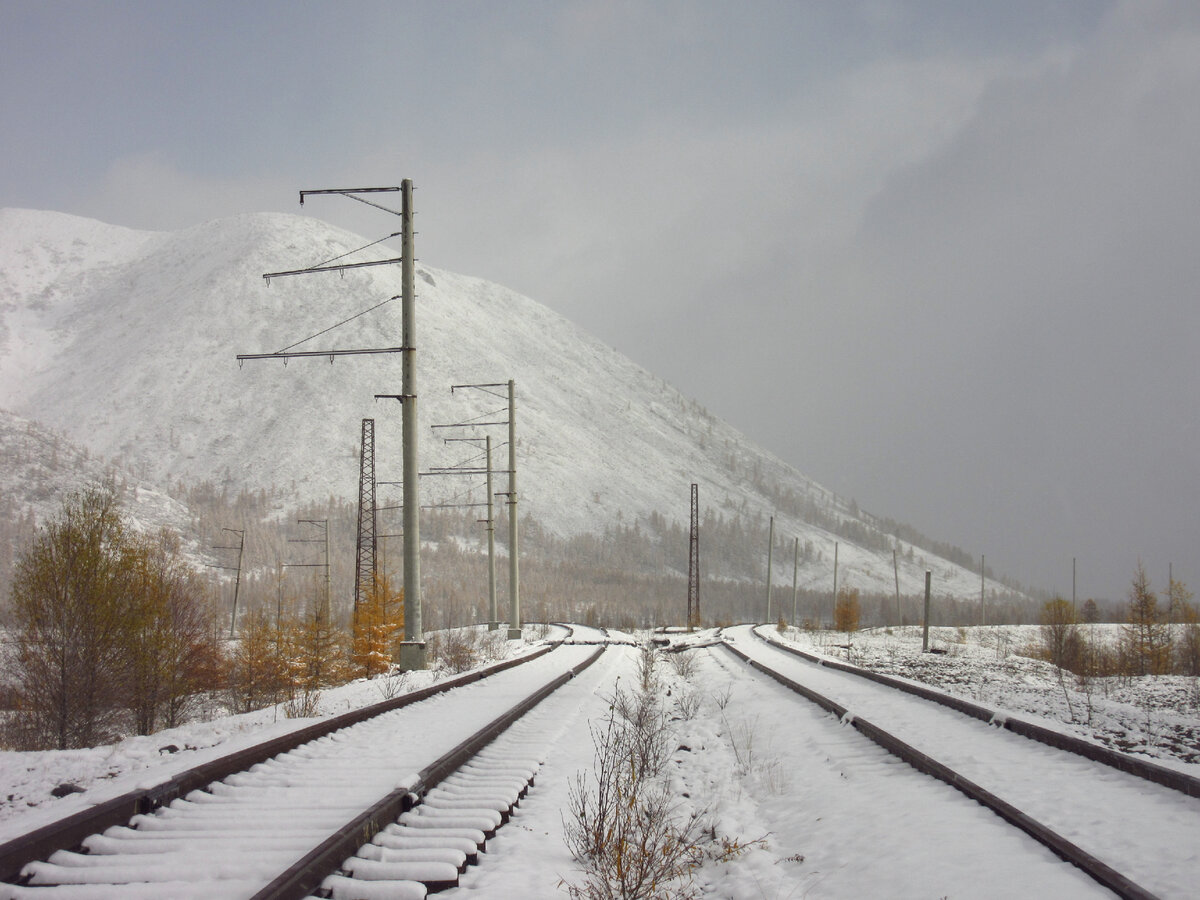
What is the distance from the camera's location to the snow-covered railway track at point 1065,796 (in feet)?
16.2

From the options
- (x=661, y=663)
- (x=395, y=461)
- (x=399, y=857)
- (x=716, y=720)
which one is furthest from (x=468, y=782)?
(x=395, y=461)

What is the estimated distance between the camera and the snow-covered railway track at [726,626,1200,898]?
4926 mm

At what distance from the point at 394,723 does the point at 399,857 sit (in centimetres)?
513

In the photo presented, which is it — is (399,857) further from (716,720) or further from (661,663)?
(661,663)

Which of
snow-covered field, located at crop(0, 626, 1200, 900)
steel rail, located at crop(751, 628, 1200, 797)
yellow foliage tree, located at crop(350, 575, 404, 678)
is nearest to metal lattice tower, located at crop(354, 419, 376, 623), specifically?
yellow foliage tree, located at crop(350, 575, 404, 678)

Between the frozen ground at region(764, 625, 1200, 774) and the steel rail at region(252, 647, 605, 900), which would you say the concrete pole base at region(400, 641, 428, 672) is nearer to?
the steel rail at region(252, 647, 605, 900)

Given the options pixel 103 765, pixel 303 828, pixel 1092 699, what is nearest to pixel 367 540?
pixel 1092 699

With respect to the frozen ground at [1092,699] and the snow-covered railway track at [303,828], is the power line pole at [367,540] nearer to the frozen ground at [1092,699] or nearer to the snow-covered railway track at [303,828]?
the frozen ground at [1092,699]

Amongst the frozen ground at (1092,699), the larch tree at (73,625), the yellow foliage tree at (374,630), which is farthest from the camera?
the yellow foliage tree at (374,630)

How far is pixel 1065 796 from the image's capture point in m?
6.64

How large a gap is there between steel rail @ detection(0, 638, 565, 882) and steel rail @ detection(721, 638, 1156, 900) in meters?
5.49

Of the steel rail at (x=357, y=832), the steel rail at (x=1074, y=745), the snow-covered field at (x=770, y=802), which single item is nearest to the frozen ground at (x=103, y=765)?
the snow-covered field at (x=770, y=802)

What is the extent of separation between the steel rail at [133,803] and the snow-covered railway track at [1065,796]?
18.0ft

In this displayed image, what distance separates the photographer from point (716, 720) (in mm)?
12812
